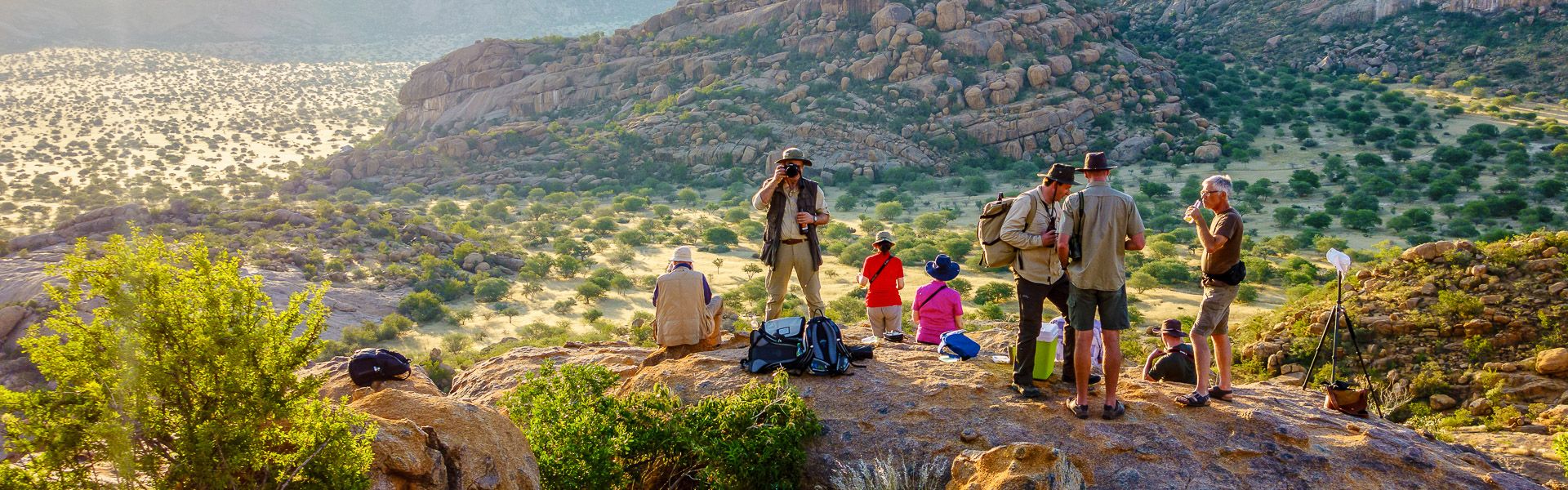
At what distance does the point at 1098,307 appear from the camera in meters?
4.88

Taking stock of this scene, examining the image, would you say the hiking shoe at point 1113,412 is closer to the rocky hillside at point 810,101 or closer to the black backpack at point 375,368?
the black backpack at point 375,368

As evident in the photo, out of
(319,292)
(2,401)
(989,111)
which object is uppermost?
(989,111)

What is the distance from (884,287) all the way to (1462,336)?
6.32 meters

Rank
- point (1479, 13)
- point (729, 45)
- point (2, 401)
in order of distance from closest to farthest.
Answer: point (2, 401) → point (1479, 13) → point (729, 45)

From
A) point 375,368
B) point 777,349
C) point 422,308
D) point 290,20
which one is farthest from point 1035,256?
point 290,20

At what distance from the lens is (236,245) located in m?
20.6

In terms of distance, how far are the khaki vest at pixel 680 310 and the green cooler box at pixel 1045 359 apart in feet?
8.82

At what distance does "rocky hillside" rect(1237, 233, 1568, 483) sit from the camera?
7188 mm

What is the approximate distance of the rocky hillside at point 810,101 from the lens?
38750 mm

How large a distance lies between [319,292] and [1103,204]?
408 cm

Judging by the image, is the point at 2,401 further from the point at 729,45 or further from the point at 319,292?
the point at 729,45

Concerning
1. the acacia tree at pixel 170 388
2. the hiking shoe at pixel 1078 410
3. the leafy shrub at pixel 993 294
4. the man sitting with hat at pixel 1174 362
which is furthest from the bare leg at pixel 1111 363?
the leafy shrub at pixel 993 294

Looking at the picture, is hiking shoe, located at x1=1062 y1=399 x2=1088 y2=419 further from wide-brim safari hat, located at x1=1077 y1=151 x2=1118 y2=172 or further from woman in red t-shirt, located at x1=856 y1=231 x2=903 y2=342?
woman in red t-shirt, located at x1=856 y1=231 x2=903 y2=342

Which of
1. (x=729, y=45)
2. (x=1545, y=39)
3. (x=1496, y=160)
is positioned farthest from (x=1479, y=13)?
(x=729, y=45)
